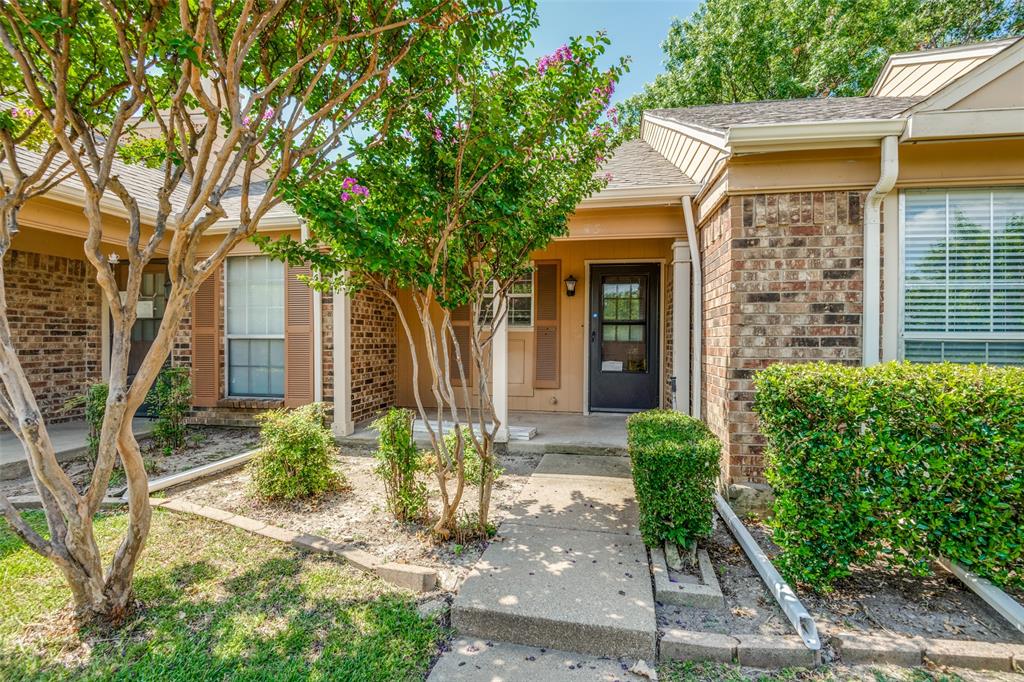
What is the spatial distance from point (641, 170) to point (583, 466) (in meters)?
3.52

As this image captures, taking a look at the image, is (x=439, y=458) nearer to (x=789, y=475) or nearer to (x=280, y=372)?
(x=789, y=475)

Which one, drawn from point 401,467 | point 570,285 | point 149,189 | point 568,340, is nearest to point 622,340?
point 568,340

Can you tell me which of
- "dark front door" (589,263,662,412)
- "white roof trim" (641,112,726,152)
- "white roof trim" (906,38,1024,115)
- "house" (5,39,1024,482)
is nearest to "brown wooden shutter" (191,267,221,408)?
"house" (5,39,1024,482)

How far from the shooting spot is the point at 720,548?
9.82 feet

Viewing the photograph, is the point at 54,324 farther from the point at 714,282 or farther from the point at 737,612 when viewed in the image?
the point at 737,612

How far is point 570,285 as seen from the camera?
22.0ft

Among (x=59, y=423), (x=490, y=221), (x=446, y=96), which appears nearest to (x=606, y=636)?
(x=490, y=221)

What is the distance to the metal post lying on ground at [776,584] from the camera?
84.0 inches

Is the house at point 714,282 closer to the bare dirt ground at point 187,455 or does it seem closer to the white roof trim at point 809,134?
the white roof trim at point 809,134

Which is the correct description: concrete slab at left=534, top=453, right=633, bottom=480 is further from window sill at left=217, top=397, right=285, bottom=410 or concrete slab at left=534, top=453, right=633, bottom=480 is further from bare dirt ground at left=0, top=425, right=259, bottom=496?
window sill at left=217, top=397, right=285, bottom=410

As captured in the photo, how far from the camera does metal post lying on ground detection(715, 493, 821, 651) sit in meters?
2.13

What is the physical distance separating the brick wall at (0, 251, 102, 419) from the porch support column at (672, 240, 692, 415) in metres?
7.92

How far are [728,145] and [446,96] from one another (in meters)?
1.97

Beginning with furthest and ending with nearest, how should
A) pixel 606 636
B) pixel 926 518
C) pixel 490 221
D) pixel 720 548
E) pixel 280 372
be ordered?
pixel 280 372 < pixel 720 548 < pixel 490 221 < pixel 926 518 < pixel 606 636
